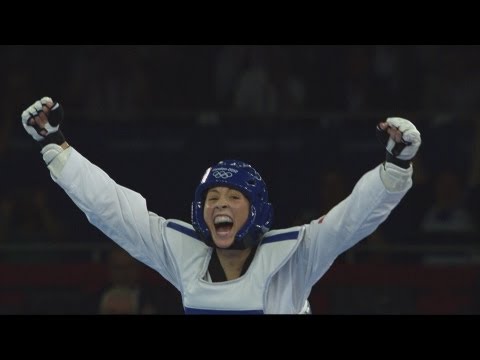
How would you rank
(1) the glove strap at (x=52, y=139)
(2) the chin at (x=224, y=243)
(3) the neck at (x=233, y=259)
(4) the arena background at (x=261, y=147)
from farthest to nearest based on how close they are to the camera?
(4) the arena background at (x=261, y=147)
(1) the glove strap at (x=52, y=139)
(3) the neck at (x=233, y=259)
(2) the chin at (x=224, y=243)

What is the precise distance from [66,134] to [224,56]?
187cm

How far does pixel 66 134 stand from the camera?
1070 cm

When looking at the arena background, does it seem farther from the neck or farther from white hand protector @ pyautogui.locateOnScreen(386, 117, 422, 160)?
white hand protector @ pyautogui.locateOnScreen(386, 117, 422, 160)

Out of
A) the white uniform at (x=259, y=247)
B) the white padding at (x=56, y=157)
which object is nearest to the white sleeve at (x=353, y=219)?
the white uniform at (x=259, y=247)

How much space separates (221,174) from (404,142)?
3.19 ft

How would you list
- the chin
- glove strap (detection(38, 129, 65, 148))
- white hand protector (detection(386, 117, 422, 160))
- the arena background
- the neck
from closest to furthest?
white hand protector (detection(386, 117, 422, 160))
the chin
the neck
glove strap (detection(38, 129, 65, 148))
the arena background

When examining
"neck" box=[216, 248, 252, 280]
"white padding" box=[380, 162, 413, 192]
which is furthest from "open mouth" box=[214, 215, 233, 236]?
"white padding" box=[380, 162, 413, 192]

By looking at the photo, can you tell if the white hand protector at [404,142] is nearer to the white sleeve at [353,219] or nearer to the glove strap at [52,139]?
the white sleeve at [353,219]

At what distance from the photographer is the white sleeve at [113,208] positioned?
20.7 ft

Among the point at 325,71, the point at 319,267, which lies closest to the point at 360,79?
the point at 325,71

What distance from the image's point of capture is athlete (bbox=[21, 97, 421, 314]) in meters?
6.01

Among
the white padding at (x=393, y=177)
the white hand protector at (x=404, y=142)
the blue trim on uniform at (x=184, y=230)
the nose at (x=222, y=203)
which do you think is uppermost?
the white hand protector at (x=404, y=142)

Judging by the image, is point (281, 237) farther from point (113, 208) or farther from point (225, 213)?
point (113, 208)

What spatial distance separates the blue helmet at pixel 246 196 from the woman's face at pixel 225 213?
23 millimetres
